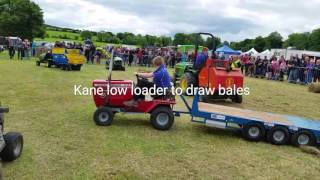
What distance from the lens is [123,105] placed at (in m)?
9.19

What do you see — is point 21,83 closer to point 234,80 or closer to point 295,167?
point 234,80

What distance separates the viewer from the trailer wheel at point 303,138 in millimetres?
8422

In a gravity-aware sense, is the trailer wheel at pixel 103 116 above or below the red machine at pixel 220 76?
below

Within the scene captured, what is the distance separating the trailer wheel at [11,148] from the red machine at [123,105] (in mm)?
2807

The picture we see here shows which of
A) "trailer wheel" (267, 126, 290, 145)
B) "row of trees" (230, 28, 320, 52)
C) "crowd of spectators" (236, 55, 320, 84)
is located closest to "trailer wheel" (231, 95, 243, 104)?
"trailer wheel" (267, 126, 290, 145)

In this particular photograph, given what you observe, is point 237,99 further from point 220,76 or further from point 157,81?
point 157,81

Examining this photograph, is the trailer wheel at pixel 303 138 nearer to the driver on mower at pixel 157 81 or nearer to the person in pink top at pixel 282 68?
the driver on mower at pixel 157 81

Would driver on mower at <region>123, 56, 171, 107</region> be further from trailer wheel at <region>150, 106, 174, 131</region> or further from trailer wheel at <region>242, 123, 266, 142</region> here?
trailer wheel at <region>242, 123, 266, 142</region>

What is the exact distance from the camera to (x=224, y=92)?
1364 cm

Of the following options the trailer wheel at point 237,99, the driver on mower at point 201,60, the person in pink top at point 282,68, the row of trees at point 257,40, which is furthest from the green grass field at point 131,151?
the row of trees at point 257,40

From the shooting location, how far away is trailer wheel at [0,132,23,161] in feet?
19.6

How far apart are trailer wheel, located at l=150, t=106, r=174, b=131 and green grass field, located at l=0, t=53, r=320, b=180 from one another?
0.54 feet

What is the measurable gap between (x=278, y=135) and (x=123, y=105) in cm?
331

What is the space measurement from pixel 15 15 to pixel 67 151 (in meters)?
68.4
